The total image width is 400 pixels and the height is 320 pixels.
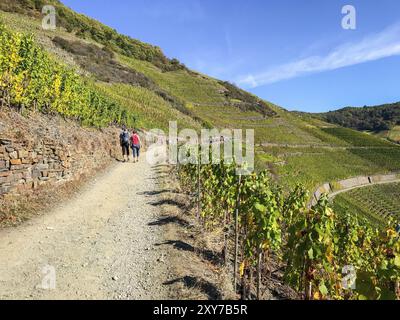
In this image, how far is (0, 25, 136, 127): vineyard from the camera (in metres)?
15.1

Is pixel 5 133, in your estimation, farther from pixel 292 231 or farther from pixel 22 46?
pixel 292 231

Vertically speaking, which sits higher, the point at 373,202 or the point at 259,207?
the point at 259,207

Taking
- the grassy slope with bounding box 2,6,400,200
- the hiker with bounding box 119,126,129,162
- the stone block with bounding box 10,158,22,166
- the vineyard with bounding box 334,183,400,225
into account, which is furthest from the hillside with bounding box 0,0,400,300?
the vineyard with bounding box 334,183,400,225

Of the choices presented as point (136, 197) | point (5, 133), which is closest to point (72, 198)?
point (136, 197)

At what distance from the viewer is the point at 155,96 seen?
7019cm

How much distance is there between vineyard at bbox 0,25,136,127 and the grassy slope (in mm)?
22320

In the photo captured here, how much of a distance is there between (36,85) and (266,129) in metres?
71.8

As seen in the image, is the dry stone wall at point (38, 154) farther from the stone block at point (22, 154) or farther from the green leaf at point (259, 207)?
the green leaf at point (259, 207)

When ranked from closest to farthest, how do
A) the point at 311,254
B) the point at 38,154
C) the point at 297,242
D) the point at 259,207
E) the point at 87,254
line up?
the point at 311,254, the point at 297,242, the point at 259,207, the point at 87,254, the point at 38,154

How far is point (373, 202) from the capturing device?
62531mm

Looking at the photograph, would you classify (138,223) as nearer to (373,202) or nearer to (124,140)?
(124,140)

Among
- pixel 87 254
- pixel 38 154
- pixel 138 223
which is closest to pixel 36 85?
pixel 38 154

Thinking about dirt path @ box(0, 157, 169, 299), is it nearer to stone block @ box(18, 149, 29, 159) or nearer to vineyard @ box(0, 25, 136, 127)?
stone block @ box(18, 149, 29, 159)
